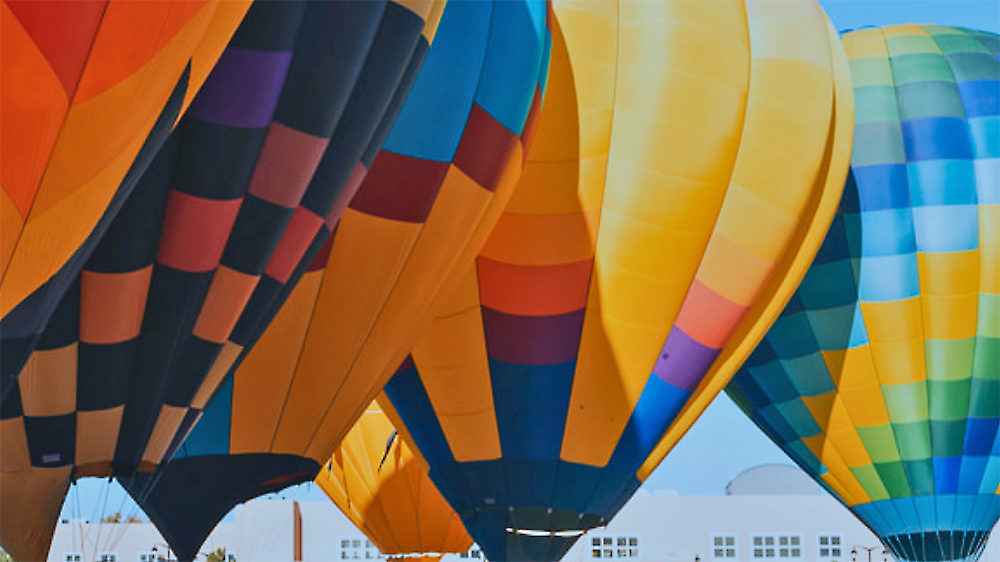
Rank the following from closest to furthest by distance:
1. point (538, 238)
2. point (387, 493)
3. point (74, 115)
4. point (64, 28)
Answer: point (64, 28) < point (74, 115) < point (538, 238) < point (387, 493)

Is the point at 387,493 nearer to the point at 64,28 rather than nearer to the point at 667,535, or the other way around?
the point at 667,535

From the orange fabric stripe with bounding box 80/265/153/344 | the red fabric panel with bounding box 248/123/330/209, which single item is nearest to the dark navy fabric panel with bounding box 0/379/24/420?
the orange fabric stripe with bounding box 80/265/153/344

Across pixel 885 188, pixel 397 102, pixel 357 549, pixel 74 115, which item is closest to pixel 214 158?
pixel 397 102

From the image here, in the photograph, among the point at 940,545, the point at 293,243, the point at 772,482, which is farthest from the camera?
the point at 772,482

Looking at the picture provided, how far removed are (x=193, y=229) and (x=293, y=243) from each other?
2.89 ft

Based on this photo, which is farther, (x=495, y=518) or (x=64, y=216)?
(x=495, y=518)

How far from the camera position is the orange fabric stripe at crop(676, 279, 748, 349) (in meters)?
11.8

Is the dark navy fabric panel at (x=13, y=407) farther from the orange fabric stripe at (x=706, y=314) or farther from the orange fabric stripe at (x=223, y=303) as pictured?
the orange fabric stripe at (x=706, y=314)

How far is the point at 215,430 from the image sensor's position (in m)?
9.84

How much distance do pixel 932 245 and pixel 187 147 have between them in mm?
8731

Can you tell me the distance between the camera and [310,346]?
973 centimetres

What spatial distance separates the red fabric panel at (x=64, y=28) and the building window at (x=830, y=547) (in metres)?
23.0

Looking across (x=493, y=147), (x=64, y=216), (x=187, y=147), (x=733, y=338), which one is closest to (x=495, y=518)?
(x=733, y=338)

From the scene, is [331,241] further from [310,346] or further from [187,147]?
[187,147]
